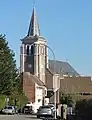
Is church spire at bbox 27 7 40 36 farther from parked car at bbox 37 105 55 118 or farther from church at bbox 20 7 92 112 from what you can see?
parked car at bbox 37 105 55 118

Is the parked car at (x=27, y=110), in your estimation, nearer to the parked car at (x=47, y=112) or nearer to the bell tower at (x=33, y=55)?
the parked car at (x=47, y=112)

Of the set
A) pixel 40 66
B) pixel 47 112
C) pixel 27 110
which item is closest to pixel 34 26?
pixel 40 66

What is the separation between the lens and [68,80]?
6275 inches

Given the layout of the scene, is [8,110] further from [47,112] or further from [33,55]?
[33,55]

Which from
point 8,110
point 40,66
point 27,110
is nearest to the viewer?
point 8,110

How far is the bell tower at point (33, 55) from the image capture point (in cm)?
15100

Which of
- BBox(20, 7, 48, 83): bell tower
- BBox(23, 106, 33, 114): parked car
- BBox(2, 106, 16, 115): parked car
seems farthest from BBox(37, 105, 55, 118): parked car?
BBox(20, 7, 48, 83): bell tower

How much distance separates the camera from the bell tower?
15100 cm

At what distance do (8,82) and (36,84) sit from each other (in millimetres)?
49837

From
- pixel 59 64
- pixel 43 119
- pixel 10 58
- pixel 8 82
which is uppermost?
pixel 59 64

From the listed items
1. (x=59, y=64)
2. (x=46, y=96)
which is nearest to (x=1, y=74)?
(x=46, y=96)

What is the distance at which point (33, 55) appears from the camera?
153125 mm

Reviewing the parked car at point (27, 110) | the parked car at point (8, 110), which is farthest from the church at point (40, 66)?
the parked car at point (8, 110)

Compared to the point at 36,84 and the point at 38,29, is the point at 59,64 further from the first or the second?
the point at 36,84
